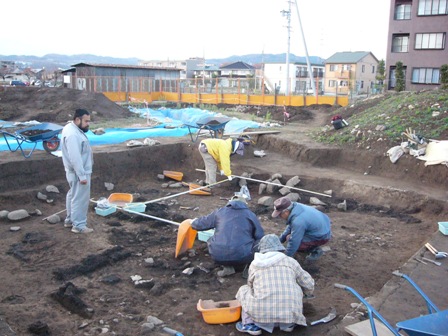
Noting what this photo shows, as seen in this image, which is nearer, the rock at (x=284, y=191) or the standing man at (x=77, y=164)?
the standing man at (x=77, y=164)

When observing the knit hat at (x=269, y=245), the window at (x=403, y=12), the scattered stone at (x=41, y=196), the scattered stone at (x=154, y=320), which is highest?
the window at (x=403, y=12)

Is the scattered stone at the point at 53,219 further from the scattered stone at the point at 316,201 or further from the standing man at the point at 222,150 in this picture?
the scattered stone at the point at 316,201

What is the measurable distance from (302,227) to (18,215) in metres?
5.04

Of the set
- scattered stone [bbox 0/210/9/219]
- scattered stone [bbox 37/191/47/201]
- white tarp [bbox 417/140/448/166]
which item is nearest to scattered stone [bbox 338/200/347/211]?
white tarp [bbox 417/140/448/166]

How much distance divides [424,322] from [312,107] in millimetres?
20808

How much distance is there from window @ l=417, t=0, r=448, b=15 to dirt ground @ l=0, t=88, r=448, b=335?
22.7m

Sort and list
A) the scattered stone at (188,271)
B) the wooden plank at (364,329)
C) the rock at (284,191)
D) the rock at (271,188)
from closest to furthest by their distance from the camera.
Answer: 1. the wooden plank at (364,329)
2. the scattered stone at (188,271)
3. the rock at (284,191)
4. the rock at (271,188)

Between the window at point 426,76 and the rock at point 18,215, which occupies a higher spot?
the window at point 426,76

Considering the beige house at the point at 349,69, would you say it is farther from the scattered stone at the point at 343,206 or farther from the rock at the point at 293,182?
the scattered stone at the point at 343,206

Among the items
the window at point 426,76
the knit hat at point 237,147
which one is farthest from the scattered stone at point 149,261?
the window at point 426,76

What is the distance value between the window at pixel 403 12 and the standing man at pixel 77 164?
3023cm

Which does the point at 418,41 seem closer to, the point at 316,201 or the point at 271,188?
the point at 271,188

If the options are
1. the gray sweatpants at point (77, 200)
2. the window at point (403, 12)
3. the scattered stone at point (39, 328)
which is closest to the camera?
the scattered stone at point (39, 328)

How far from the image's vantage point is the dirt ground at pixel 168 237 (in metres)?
4.77
